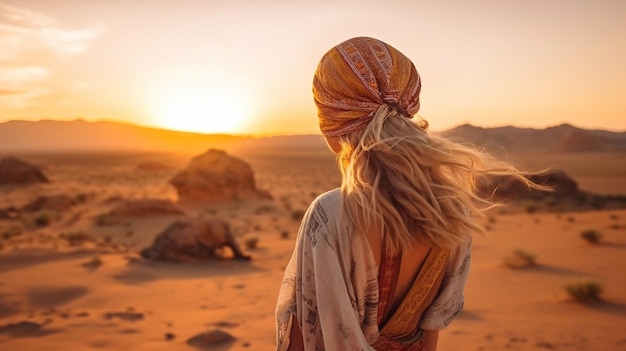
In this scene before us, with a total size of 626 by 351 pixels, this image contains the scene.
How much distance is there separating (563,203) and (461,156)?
20451 millimetres

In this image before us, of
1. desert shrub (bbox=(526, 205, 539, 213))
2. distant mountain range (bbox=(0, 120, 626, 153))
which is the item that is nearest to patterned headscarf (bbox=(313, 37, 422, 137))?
desert shrub (bbox=(526, 205, 539, 213))

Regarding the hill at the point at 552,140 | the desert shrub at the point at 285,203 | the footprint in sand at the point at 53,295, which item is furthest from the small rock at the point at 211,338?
the hill at the point at 552,140

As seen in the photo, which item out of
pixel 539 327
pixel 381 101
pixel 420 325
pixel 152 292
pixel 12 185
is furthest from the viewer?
pixel 12 185

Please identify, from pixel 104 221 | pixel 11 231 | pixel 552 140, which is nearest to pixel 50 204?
pixel 104 221

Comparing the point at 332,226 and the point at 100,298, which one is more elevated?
the point at 332,226

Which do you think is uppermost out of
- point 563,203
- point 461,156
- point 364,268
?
point 461,156

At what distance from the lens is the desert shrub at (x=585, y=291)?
20.4ft

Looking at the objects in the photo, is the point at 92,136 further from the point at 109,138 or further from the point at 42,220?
the point at 42,220

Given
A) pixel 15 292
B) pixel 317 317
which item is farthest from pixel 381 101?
pixel 15 292

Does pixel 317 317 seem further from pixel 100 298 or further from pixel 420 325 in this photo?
pixel 100 298

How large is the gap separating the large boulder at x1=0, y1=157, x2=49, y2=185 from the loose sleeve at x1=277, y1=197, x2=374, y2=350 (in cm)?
3168

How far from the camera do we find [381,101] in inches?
60.2

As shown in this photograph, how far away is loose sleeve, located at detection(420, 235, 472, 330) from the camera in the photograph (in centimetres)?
169

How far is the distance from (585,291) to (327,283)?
601cm
